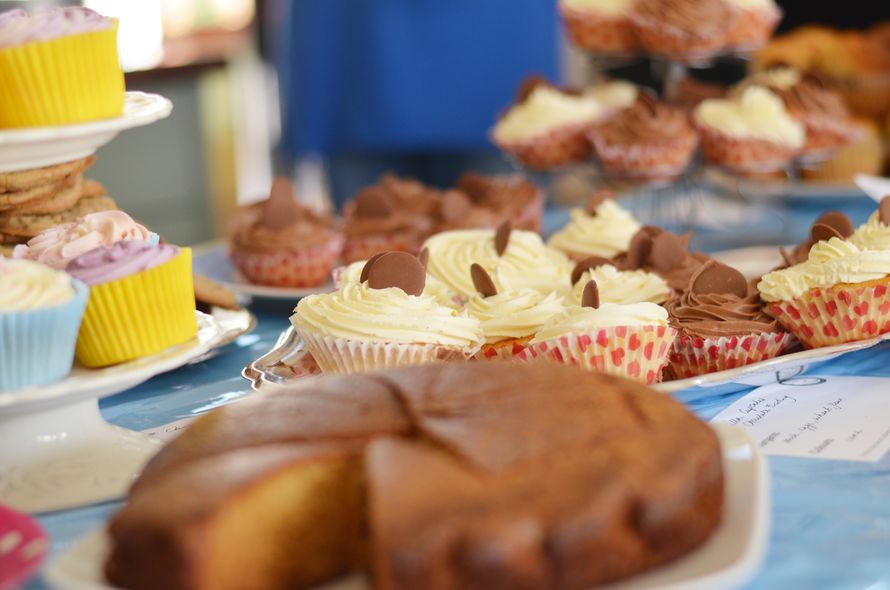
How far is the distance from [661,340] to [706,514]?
1.62 feet

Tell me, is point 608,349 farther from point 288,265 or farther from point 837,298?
point 288,265

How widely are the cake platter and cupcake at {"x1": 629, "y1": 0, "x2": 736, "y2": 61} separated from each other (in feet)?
5.25

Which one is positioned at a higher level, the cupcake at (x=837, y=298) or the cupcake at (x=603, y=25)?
the cupcake at (x=603, y=25)

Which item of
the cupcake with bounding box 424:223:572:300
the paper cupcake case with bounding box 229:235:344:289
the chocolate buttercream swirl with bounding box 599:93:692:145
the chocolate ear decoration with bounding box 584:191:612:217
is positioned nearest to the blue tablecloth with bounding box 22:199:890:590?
the cupcake with bounding box 424:223:572:300

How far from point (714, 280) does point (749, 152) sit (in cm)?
108

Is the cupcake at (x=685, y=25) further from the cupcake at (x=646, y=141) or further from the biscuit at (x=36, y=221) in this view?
the biscuit at (x=36, y=221)

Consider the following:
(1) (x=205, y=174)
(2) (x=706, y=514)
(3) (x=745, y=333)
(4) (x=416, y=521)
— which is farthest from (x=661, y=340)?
(1) (x=205, y=174)

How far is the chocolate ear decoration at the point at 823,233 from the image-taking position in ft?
5.29

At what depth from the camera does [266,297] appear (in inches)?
83.1

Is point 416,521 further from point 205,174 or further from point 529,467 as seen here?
point 205,174

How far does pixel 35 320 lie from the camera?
1.16 metres

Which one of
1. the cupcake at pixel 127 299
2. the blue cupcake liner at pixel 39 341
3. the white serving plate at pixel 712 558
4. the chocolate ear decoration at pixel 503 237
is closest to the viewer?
the white serving plate at pixel 712 558

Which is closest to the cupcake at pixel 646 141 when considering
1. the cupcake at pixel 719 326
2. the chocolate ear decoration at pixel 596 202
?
the chocolate ear decoration at pixel 596 202

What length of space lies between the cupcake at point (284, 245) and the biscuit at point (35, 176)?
77cm
